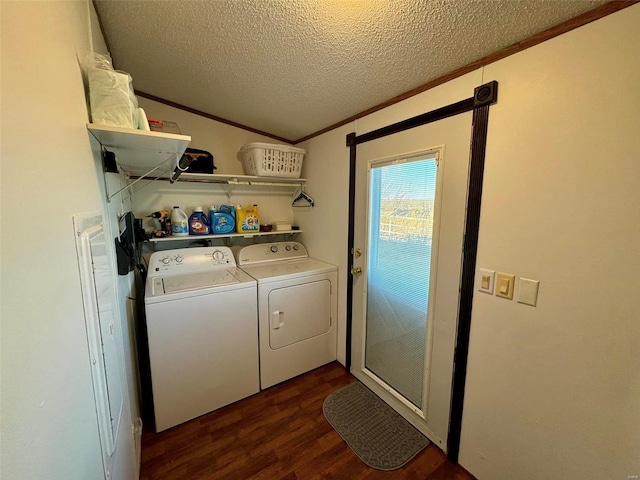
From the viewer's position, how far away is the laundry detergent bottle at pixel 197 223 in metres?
2.25


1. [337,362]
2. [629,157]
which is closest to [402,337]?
[337,362]

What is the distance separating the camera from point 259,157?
2.29m

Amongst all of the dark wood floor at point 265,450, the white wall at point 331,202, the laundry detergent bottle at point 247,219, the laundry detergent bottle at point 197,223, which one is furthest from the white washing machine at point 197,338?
the white wall at point 331,202

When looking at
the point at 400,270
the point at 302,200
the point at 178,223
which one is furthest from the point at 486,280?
the point at 178,223

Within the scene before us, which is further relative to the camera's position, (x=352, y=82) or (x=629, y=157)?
(x=352, y=82)

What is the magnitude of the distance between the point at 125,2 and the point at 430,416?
108 inches

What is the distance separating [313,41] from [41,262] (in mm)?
1370

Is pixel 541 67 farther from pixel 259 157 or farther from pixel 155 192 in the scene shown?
pixel 155 192

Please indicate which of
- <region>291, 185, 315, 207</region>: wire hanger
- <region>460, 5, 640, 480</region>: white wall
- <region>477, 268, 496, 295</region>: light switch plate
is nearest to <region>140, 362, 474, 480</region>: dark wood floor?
<region>460, 5, 640, 480</region>: white wall

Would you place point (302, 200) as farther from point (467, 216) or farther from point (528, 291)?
point (528, 291)

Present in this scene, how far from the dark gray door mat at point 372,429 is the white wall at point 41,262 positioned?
1.42 meters

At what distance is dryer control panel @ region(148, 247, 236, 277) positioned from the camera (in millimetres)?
2053

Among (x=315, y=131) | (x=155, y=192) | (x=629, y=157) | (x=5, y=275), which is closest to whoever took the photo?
(x=5, y=275)

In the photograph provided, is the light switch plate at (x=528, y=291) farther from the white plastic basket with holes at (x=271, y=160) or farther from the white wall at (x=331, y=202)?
the white plastic basket with holes at (x=271, y=160)
